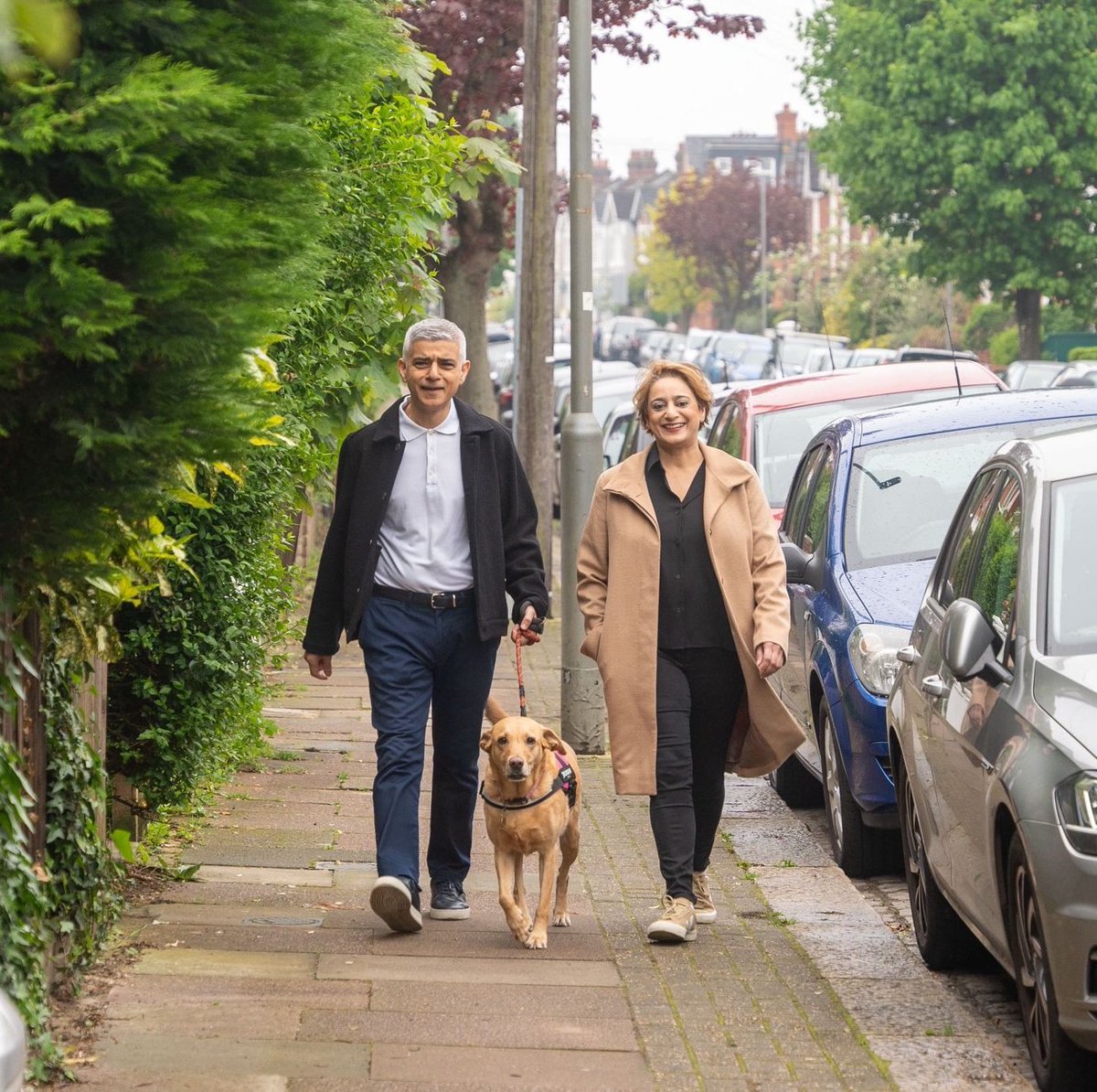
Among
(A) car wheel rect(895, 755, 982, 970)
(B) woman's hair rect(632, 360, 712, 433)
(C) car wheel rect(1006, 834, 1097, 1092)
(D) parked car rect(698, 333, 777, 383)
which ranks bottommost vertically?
(D) parked car rect(698, 333, 777, 383)

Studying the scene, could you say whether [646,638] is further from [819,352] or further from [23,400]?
[819,352]

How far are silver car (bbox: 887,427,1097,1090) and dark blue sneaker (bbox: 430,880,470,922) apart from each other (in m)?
1.50

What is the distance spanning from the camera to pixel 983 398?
973cm

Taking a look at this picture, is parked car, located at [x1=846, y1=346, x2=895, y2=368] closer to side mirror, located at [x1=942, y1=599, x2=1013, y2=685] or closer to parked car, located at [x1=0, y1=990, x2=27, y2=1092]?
side mirror, located at [x1=942, y1=599, x2=1013, y2=685]

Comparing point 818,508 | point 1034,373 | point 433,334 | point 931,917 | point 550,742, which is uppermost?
point 433,334

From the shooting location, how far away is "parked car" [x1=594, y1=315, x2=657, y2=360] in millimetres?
78375

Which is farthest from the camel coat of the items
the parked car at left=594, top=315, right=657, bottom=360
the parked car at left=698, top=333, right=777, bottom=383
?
the parked car at left=594, top=315, right=657, bottom=360

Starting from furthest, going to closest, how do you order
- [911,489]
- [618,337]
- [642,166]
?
[642,166] → [618,337] → [911,489]

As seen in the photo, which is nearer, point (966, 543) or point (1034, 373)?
point (966, 543)

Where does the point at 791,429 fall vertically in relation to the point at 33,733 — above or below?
below

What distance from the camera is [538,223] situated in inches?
603

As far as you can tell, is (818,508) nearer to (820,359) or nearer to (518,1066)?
(518,1066)

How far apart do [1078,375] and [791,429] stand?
62.2ft

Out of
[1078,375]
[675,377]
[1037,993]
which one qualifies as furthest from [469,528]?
[1078,375]
